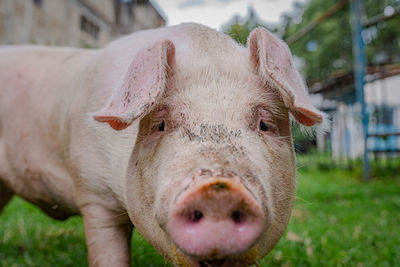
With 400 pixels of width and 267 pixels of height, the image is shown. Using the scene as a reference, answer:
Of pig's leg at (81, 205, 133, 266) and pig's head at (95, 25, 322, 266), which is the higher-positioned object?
pig's head at (95, 25, 322, 266)

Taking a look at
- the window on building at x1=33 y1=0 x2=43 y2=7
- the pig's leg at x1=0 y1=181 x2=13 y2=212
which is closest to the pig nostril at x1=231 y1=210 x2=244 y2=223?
the pig's leg at x1=0 y1=181 x2=13 y2=212

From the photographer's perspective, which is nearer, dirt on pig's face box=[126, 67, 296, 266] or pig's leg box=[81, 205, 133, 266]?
dirt on pig's face box=[126, 67, 296, 266]

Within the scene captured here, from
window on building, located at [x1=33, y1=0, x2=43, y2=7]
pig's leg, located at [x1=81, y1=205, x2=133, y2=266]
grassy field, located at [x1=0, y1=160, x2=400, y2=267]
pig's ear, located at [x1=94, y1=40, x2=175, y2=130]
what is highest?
window on building, located at [x1=33, y1=0, x2=43, y2=7]

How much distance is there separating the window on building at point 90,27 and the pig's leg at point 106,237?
4.77 m

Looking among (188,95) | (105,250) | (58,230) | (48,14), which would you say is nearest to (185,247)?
(188,95)

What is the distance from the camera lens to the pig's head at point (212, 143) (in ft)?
4.53

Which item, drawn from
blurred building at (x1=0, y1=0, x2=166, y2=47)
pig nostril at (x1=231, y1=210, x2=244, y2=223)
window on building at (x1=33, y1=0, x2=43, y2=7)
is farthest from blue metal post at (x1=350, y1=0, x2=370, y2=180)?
pig nostril at (x1=231, y1=210, x2=244, y2=223)

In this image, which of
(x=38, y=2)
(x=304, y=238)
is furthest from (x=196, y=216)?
(x=38, y=2)

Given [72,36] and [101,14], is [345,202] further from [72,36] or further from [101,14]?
[72,36]

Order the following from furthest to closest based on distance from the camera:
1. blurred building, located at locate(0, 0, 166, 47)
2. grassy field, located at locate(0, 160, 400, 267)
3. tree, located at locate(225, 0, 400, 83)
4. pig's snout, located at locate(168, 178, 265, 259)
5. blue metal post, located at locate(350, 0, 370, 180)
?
tree, located at locate(225, 0, 400, 83), blue metal post, located at locate(350, 0, 370, 180), blurred building, located at locate(0, 0, 166, 47), grassy field, located at locate(0, 160, 400, 267), pig's snout, located at locate(168, 178, 265, 259)

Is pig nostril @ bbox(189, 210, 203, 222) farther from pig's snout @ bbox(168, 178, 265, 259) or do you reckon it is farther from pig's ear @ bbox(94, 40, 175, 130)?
pig's ear @ bbox(94, 40, 175, 130)

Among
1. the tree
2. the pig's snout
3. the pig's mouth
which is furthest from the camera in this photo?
the tree

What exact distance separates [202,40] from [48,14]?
862 cm

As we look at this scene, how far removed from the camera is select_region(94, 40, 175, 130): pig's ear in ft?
5.59
